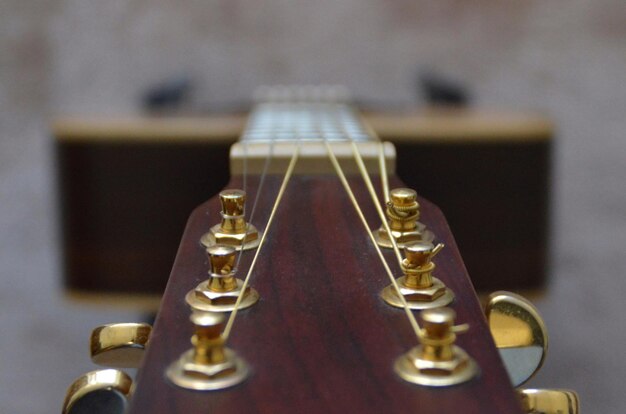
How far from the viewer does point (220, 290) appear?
1.48 feet

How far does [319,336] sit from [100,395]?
4.4 inches

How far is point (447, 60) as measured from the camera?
207cm

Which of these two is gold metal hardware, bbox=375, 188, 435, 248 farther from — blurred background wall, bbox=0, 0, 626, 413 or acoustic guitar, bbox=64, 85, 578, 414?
blurred background wall, bbox=0, 0, 626, 413

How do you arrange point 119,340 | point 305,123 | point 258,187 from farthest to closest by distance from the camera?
point 305,123 → point 258,187 → point 119,340

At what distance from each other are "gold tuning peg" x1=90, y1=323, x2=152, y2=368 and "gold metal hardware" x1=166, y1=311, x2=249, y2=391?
107mm

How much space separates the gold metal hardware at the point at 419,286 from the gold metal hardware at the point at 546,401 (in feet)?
0.20

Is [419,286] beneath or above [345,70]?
above

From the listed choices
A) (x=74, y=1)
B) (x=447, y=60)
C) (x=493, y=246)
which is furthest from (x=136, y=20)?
(x=493, y=246)

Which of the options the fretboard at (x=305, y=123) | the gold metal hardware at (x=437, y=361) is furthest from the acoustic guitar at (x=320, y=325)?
the fretboard at (x=305, y=123)

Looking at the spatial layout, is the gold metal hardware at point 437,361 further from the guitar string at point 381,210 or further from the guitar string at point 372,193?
the guitar string at point 372,193

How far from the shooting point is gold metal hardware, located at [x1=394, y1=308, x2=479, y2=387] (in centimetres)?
37

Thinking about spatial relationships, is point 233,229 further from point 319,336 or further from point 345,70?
point 345,70

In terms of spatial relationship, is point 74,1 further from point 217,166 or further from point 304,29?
point 217,166

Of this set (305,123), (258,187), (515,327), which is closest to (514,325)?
(515,327)
